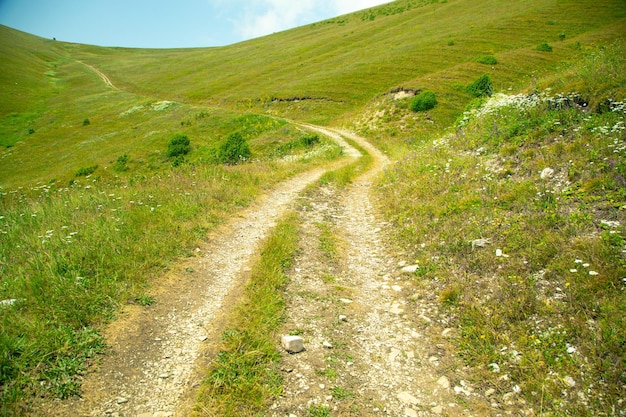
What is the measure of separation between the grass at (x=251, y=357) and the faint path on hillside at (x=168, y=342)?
28 cm

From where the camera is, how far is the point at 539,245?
671 centimetres

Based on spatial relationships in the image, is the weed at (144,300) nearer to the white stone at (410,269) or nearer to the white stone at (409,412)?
the white stone at (409,412)

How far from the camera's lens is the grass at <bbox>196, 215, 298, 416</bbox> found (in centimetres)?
468

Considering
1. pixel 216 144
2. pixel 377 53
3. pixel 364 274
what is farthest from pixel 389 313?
pixel 377 53

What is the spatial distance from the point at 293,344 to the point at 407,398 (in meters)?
1.98

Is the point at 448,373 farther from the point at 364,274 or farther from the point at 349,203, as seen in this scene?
the point at 349,203

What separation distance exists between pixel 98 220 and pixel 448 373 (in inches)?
381

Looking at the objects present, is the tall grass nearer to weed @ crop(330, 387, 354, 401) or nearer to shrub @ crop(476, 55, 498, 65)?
weed @ crop(330, 387, 354, 401)

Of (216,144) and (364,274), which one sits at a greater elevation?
(216,144)

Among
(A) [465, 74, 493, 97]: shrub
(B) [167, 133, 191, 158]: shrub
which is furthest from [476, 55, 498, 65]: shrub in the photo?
(B) [167, 133, 191, 158]: shrub

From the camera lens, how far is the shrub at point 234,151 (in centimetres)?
2892

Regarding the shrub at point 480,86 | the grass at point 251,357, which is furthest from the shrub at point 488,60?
the grass at point 251,357

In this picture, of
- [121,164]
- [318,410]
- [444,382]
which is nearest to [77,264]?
[318,410]

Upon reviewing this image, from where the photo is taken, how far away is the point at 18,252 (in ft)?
25.6
